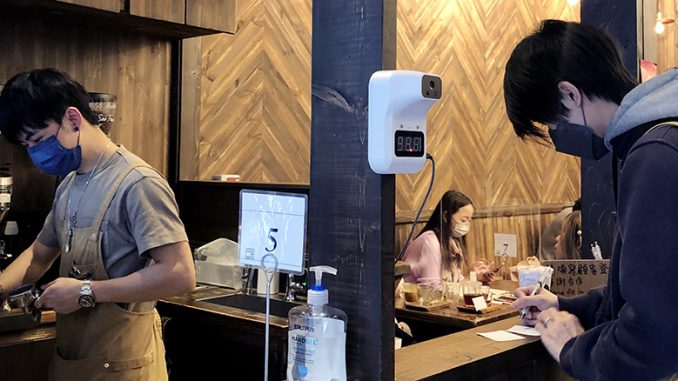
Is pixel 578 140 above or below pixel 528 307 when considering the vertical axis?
above

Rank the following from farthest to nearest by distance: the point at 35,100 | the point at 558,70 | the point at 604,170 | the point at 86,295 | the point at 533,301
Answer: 1. the point at 604,170
2. the point at 35,100
3. the point at 86,295
4. the point at 533,301
5. the point at 558,70

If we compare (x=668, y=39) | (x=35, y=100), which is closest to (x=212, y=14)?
(x=35, y=100)

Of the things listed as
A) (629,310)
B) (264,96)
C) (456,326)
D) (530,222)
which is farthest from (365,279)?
(530,222)

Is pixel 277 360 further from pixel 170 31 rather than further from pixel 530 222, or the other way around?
pixel 530 222

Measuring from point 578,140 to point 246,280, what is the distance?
2.17 m

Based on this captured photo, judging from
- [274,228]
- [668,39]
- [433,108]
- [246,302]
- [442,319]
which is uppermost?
[668,39]

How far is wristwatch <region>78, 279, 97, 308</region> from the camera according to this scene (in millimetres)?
2066

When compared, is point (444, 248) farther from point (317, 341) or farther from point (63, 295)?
point (317, 341)

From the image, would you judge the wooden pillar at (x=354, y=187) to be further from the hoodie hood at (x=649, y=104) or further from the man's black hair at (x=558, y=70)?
the hoodie hood at (x=649, y=104)

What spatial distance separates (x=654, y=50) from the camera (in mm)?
2812

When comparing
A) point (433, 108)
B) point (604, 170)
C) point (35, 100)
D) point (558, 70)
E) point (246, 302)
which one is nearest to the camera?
point (558, 70)

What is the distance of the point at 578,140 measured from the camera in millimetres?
1629

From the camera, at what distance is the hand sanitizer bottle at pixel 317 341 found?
1447 mm

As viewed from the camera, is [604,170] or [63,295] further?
[604,170]
